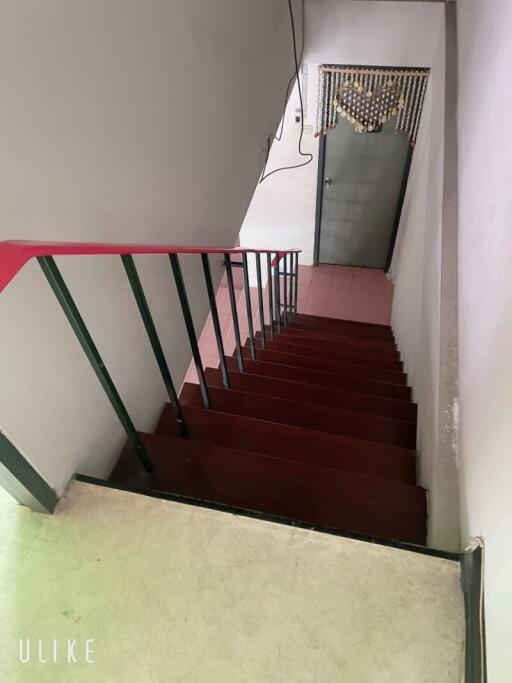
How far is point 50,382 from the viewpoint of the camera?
1.09 metres

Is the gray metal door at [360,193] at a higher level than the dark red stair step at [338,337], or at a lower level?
higher

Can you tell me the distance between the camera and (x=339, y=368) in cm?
286

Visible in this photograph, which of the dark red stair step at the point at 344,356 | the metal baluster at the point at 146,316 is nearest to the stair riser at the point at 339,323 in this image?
the dark red stair step at the point at 344,356

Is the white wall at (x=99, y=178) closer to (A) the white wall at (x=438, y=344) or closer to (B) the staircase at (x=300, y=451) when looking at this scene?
(B) the staircase at (x=300, y=451)

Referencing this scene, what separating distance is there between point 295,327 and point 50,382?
3336 mm

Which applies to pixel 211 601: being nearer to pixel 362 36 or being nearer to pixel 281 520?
pixel 281 520

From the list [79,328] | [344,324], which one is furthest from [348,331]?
[79,328]

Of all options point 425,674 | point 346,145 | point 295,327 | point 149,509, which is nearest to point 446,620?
point 425,674

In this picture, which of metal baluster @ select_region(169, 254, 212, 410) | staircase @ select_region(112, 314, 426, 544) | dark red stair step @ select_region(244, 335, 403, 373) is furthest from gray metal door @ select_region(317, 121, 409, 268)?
metal baluster @ select_region(169, 254, 212, 410)

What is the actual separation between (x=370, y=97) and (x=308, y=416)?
3248 millimetres

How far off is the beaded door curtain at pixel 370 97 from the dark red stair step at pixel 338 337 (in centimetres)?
192

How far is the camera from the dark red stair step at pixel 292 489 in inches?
53.0

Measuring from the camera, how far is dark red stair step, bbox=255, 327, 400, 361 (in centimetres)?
342

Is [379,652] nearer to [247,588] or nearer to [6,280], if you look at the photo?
[247,588]
